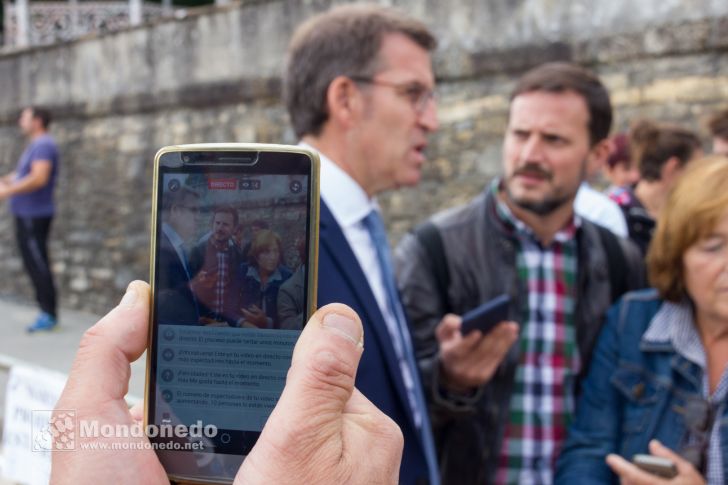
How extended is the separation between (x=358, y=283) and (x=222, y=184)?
0.64 meters

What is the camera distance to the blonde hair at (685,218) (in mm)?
2033

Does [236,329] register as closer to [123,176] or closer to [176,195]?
[176,195]

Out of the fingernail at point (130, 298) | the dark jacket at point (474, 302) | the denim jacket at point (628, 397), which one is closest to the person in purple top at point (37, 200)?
the dark jacket at point (474, 302)

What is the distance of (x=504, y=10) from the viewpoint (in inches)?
260

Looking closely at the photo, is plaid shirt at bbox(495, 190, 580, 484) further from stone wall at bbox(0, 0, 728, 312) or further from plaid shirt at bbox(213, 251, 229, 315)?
stone wall at bbox(0, 0, 728, 312)

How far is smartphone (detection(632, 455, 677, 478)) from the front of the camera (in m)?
1.84

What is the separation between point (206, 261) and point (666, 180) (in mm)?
3562

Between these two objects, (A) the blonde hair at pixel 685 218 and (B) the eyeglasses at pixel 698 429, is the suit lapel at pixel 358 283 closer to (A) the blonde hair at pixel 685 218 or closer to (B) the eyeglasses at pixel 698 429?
(B) the eyeglasses at pixel 698 429

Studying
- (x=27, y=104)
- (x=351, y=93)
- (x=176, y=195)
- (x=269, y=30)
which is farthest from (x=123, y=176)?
(x=176, y=195)

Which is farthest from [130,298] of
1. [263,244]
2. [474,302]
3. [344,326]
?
[474,302]

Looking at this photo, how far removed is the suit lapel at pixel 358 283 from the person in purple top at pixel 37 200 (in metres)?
6.21

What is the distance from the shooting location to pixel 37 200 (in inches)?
295

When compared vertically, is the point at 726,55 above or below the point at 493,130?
above

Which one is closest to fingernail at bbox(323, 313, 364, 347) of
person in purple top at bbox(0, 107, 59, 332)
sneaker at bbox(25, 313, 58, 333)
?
sneaker at bbox(25, 313, 58, 333)
